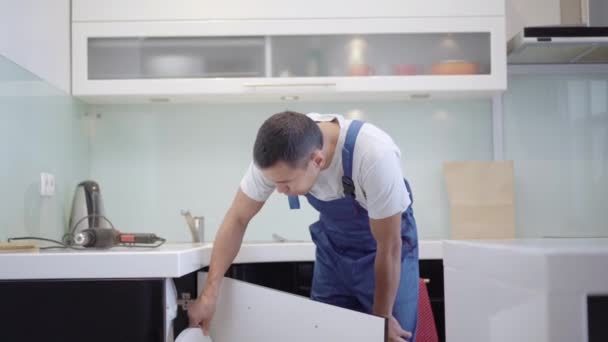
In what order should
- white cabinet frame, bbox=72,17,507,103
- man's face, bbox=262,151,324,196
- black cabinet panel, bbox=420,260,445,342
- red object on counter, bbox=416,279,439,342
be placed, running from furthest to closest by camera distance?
white cabinet frame, bbox=72,17,507,103 → black cabinet panel, bbox=420,260,445,342 → red object on counter, bbox=416,279,439,342 → man's face, bbox=262,151,324,196

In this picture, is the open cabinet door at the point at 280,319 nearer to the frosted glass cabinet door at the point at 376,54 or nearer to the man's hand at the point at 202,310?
the man's hand at the point at 202,310

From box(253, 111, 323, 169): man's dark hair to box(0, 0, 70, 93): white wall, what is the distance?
93cm

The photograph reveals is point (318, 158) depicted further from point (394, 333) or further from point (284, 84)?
point (284, 84)

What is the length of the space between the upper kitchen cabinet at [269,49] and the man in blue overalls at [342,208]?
86 cm

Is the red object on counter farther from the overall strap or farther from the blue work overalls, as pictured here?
the overall strap

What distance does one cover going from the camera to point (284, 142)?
1.34m

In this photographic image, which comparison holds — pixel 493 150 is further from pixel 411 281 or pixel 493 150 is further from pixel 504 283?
pixel 504 283

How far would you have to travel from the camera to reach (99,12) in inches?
99.8

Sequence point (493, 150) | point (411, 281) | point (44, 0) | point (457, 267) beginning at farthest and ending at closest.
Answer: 1. point (493, 150)
2. point (44, 0)
3. point (411, 281)
4. point (457, 267)

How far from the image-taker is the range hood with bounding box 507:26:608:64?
2.39 meters

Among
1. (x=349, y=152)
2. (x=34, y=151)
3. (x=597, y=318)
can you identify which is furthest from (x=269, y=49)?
(x=597, y=318)

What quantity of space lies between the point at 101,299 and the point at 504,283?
0.91m

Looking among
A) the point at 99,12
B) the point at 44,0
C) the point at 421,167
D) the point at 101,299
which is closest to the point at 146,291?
the point at 101,299

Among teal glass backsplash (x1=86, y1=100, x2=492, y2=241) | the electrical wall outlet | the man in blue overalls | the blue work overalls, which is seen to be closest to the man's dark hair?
the man in blue overalls
